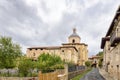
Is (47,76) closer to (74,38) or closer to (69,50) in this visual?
(69,50)

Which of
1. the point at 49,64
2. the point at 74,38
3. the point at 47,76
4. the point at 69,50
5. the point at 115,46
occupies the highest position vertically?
the point at 74,38

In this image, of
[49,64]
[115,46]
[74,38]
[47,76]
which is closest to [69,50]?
[74,38]

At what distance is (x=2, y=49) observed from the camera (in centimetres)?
4494

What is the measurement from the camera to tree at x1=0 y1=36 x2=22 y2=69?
4438cm

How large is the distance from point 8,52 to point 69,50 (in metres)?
32.0

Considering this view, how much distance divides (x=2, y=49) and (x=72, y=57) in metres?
36.4

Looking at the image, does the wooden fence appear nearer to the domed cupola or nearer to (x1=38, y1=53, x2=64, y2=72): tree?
(x1=38, y1=53, x2=64, y2=72): tree

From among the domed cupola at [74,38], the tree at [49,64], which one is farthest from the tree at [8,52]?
the domed cupola at [74,38]

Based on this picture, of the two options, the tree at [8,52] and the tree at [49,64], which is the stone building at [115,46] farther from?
the tree at [8,52]

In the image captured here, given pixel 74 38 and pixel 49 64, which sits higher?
pixel 74 38

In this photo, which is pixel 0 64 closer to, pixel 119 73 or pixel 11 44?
pixel 11 44

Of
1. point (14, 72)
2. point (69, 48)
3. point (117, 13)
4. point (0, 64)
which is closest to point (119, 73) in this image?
point (117, 13)

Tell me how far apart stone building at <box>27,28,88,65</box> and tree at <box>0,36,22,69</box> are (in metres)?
29.6

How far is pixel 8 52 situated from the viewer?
4559cm
